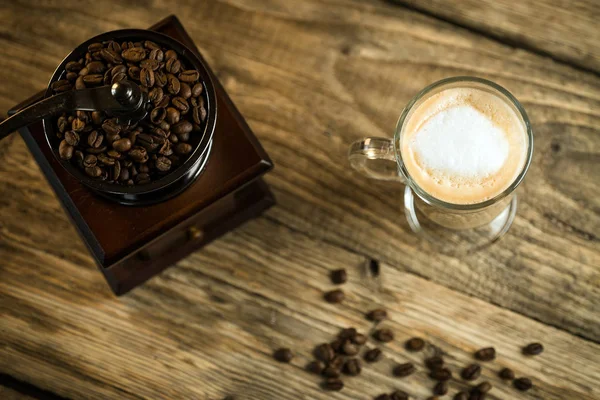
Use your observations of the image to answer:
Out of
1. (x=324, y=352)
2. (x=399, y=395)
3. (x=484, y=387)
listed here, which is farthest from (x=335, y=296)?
(x=484, y=387)

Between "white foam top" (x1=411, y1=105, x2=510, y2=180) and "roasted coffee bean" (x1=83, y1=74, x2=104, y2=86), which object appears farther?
"white foam top" (x1=411, y1=105, x2=510, y2=180)

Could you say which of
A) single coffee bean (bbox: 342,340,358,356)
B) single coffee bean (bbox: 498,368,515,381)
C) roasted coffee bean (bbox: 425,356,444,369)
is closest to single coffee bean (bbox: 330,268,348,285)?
single coffee bean (bbox: 342,340,358,356)

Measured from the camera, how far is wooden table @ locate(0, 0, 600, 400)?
123 cm

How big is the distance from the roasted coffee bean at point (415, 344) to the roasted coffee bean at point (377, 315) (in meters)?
0.06

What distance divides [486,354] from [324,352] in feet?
0.95

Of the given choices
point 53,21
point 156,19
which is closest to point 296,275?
point 156,19

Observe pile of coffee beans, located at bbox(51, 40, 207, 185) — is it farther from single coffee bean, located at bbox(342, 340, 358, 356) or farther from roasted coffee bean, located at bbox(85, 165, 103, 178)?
single coffee bean, located at bbox(342, 340, 358, 356)

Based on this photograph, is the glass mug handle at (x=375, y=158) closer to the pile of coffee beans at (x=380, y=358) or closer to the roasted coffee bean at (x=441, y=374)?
the pile of coffee beans at (x=380, y=358)

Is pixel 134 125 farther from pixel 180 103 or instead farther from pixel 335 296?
pixel 335 296

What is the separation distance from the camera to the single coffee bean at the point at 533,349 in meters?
1.21

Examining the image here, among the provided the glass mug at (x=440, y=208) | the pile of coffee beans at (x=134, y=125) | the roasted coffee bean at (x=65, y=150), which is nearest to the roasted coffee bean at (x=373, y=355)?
the glass mug at (x=440, y=208)

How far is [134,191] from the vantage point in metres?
0.93

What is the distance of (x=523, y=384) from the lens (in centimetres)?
120

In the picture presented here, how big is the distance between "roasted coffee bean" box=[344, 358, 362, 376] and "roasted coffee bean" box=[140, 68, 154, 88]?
608 mm
